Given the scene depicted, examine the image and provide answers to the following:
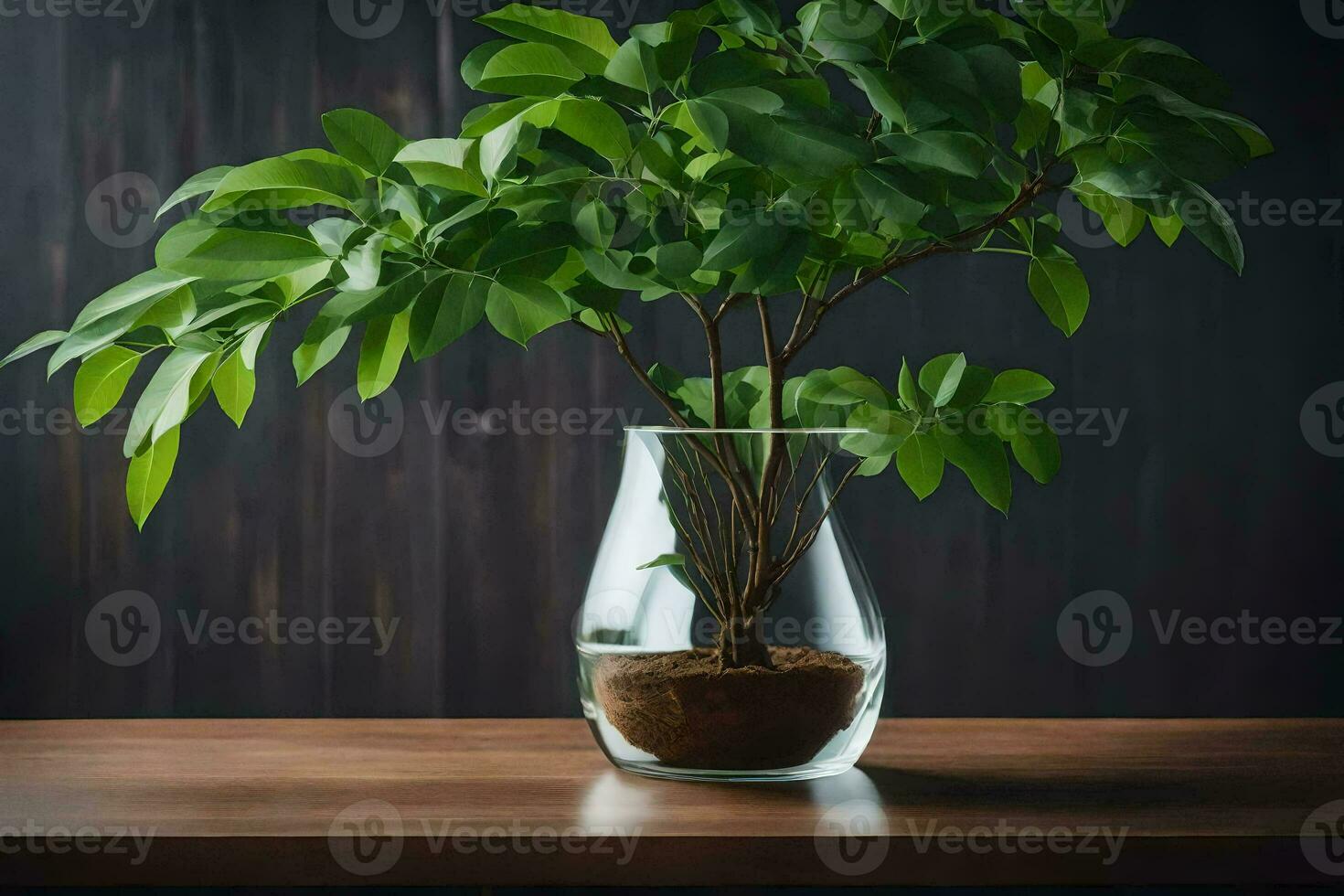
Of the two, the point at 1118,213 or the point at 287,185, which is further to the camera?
the point at 1118,213

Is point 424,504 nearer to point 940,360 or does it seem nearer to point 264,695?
point 264,695

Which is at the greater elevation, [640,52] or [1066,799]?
[640,52]

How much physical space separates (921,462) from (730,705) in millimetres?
221

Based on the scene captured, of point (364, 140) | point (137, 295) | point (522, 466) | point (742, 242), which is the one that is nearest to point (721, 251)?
point (742, 242)

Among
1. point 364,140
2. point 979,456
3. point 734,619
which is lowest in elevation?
point 734,619

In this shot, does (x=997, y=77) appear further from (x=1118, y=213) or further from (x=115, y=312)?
(x=115, y=312)

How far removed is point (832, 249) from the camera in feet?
2.54

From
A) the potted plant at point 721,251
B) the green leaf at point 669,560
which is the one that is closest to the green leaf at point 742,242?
the potted plant at point 721,251

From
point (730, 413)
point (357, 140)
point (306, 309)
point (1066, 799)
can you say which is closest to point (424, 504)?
point (306, 309)

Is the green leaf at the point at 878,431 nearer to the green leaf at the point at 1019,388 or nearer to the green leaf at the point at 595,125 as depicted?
the green leaf at the point at 1019,388

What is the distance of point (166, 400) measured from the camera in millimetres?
721

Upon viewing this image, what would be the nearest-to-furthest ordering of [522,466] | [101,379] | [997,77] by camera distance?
1. [997,77]
2. [101,379]
3. [522,466]

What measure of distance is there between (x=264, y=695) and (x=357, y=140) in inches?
30.5

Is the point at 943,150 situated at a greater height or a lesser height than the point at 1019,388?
greater
